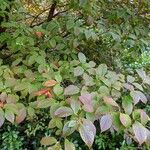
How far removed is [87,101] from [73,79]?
0.40m

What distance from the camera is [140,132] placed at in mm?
1132

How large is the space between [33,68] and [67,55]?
0.31m

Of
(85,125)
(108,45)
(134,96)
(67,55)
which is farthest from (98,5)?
(85,125)

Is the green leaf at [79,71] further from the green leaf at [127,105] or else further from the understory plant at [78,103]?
the green leaf at [127,105]

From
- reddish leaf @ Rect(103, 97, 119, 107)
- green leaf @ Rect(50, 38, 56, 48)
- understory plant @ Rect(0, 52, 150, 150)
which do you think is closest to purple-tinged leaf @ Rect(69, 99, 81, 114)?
understory plant @ Rect(0, 52, 150, 150)

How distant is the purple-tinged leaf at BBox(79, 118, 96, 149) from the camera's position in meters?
1.09

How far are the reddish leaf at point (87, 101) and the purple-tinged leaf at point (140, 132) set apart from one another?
0.16 m

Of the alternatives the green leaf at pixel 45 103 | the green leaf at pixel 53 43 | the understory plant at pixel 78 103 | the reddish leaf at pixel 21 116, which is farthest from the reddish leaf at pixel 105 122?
the green leaf at pixel 53 43

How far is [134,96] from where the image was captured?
1308 mm

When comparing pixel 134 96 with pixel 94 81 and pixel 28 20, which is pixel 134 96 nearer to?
pixel 94 81

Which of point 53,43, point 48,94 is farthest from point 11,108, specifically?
point 53,43

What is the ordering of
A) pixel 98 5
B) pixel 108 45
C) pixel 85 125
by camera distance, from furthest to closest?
pixel 108 45 → pixel 98 5 → pixel 85 125

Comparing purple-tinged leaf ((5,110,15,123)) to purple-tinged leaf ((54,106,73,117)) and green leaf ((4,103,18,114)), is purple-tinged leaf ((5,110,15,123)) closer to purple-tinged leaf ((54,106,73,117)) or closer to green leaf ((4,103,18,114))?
green leaf ((4,103,18,114))

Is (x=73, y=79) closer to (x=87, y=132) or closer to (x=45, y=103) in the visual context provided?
(x=45, y=103)
